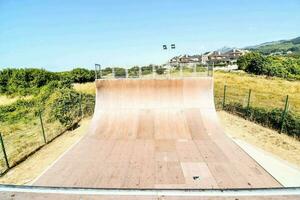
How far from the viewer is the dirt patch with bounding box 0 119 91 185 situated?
6.03 meters

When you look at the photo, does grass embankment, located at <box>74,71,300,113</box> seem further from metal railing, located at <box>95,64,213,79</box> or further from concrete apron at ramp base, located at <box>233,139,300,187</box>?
concrete apron at ramp base, located at <box>233,139,300,187</box>

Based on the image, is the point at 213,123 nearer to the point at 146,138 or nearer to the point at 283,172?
the point at 146,138

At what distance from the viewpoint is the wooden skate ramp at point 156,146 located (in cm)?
535

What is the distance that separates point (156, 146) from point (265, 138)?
433 centimetres

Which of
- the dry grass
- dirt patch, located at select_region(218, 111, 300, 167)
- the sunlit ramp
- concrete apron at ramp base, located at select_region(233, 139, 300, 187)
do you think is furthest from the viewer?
the dry grass

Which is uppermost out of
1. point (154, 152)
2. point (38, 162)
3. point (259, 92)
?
point (259, 92)

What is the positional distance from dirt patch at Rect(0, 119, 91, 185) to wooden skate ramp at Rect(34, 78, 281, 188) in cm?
59

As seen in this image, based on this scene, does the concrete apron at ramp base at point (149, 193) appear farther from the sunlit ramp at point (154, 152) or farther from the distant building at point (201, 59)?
the distant building at point (201, 59)

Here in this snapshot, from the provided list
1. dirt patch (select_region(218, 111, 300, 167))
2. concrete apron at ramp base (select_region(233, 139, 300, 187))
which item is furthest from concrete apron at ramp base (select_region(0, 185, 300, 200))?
dirt patch (select_region(218, 111, 300, 167))

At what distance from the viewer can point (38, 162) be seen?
699cm

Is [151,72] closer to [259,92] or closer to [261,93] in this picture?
[259,92]

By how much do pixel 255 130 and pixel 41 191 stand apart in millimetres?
9688

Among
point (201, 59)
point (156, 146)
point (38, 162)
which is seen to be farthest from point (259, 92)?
point (201, 59)

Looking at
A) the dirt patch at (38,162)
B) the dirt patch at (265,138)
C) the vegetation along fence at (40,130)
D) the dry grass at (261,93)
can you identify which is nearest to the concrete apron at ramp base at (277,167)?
the dirt patch at (265,138)
